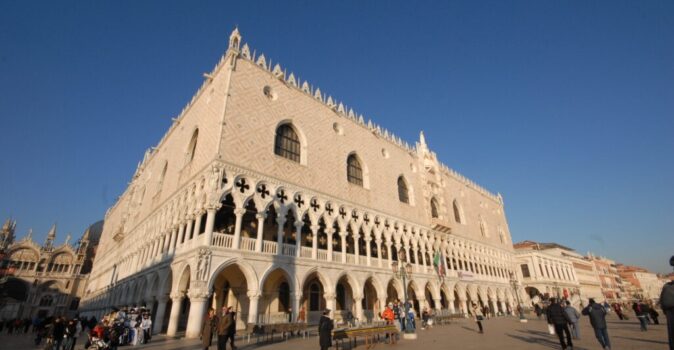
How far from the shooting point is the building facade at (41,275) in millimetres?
41500

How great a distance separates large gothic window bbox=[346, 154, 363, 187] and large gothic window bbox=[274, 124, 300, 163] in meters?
4.67

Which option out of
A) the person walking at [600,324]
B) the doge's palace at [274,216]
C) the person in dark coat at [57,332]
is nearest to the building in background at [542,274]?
the doge's palace at [274,216]

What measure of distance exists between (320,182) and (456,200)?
2083 centimetres

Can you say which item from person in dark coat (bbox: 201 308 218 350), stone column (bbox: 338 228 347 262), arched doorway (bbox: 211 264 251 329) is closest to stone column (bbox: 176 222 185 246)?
arched doorway (bbox: 211 264 251 329)

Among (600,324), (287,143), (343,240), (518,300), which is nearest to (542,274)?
(518,300)

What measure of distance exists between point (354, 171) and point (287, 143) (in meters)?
6.36

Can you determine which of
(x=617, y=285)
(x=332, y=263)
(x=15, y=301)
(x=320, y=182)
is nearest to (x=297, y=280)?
(x=332, y=263)

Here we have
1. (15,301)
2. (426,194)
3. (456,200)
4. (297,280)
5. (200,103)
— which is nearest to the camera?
(297,280)

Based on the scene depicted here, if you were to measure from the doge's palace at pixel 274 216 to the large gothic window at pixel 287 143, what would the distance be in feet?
0.27

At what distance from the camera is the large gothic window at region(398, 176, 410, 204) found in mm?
28078

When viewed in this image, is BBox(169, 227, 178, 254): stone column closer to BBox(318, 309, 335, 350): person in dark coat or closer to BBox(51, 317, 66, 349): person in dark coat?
BBox(51, 317, 66, 349): person in dark coat

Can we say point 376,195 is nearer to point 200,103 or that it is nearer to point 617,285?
point 200,103

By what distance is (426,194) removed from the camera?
30.3 metres

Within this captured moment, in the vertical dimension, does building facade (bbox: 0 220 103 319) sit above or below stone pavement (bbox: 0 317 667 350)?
above
